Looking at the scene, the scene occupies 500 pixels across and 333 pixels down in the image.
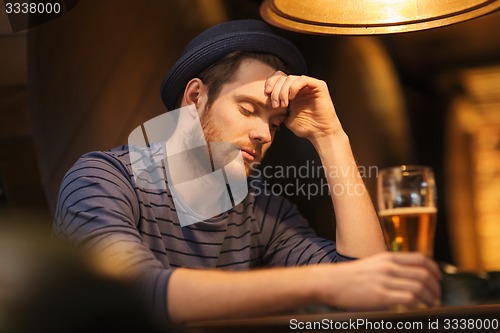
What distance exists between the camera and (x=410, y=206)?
919 millimetres

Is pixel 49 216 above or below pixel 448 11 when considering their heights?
below

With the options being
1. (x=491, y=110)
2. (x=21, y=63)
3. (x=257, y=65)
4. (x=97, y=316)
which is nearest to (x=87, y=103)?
(x=21, y=63)

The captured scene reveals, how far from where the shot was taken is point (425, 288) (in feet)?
2.63

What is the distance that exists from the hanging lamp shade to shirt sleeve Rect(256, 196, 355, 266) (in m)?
0.44

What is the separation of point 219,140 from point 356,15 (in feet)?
1.22

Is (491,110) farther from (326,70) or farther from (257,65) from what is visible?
(257,65)

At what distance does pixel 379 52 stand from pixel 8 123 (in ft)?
3.58

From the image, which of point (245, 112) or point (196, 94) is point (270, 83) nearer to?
point (245, 112)

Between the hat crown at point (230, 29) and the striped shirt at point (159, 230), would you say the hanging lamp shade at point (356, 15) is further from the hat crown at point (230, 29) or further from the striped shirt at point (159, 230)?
the striped shirt at point (159, 230)

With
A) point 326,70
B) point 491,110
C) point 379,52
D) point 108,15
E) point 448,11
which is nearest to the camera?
point 448,11

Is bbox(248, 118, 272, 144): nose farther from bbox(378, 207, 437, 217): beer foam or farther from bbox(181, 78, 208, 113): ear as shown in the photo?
bbox(378, 207, 437, 217): beer foam

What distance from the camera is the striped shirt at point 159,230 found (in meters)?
1.05

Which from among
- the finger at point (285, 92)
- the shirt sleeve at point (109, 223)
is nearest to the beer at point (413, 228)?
the shirt sleeve at point (109, 223)

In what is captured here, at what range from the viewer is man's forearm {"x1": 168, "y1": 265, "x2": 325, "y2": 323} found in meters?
0.84
